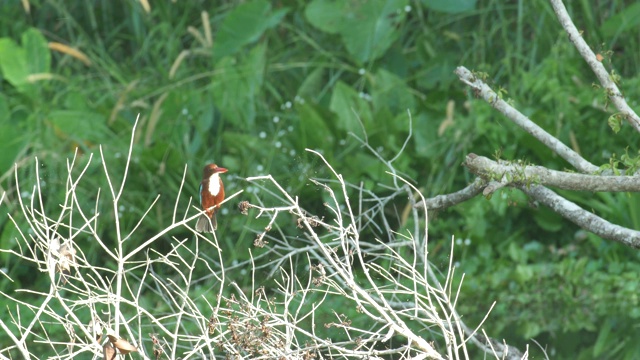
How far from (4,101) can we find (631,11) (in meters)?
4.05

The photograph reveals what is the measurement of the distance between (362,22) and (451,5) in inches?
23.3

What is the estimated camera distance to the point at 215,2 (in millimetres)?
7844

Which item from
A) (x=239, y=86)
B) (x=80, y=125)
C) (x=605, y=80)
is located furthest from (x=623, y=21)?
(x=605, y=80)

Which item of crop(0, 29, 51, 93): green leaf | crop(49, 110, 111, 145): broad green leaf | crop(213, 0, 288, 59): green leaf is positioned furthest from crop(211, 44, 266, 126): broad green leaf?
crop(0, 29, 51, 93): green leaf

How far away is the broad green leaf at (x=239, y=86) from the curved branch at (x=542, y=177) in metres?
4.12

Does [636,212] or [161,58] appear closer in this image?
[636,212]

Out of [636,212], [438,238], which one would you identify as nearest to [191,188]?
[438,238]

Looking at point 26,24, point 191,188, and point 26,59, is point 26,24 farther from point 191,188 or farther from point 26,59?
point 191,188

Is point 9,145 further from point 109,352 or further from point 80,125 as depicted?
point 109,352

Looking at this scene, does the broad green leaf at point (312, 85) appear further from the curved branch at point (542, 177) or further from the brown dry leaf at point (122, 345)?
the brown dry leaf at point (122, 345)

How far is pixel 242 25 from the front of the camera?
702cm

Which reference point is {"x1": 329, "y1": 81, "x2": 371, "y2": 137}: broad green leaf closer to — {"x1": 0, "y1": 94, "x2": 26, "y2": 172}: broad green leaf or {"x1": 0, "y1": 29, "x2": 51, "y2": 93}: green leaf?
{"x1": 0, "y1": 94, "x2": 26, "y2": 172}: broad green leaf

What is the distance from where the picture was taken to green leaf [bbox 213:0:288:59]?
6996 millimetres

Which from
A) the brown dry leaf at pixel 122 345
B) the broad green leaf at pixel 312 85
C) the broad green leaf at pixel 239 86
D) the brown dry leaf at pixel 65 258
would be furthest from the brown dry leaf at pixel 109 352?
the broad green leaf at pixel 312 85
